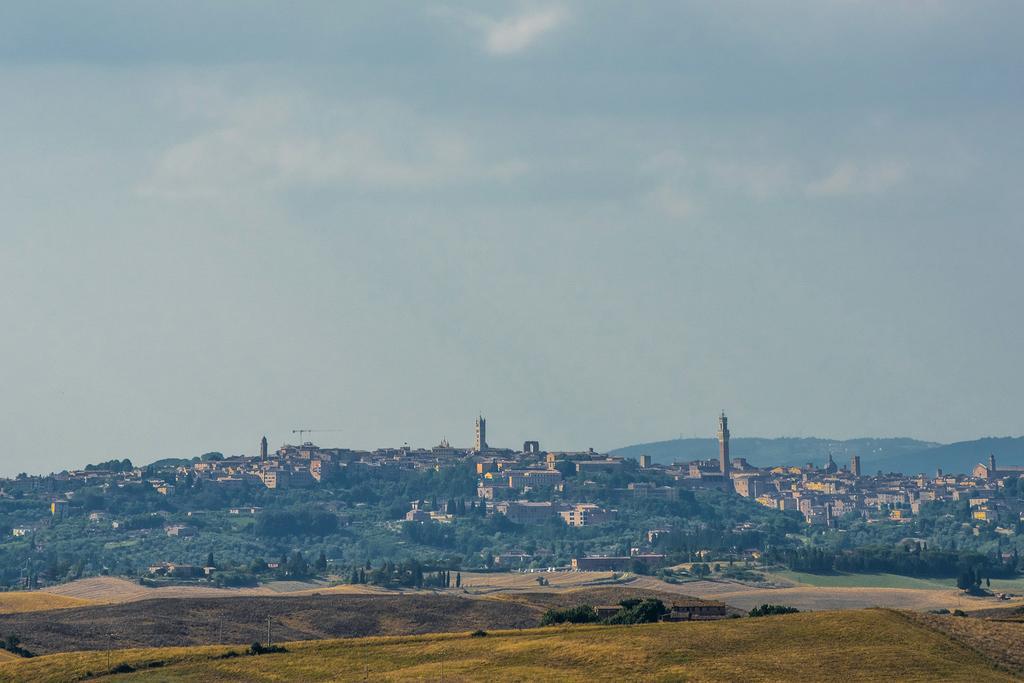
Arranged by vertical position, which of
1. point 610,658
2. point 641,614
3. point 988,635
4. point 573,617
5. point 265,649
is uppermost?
point 641,614

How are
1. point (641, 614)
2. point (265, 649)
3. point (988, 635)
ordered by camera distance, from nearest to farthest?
1. point (265, 649)
2. point (988, 635)
3. point (641, 614)

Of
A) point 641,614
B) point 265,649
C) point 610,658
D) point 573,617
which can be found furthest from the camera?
point 573,617

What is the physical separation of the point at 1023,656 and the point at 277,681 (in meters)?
60.1

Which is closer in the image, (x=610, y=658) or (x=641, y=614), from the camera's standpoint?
(x=610, y=658)

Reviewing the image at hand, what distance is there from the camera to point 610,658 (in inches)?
5797

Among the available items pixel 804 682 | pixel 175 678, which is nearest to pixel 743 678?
pixel 804 682

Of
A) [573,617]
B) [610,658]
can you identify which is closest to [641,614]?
[573,617]

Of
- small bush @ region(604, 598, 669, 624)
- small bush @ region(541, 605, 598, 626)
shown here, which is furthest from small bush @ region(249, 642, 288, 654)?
small bush @ region(604, 598, 669, 624)

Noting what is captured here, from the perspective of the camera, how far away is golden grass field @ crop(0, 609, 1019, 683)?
14300 cm

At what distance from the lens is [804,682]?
139 meters

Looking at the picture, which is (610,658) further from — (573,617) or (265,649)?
(573,617)

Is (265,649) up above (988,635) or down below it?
above

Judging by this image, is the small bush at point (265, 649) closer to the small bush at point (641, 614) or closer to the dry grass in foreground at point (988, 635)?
the small bush at point (641, 614)

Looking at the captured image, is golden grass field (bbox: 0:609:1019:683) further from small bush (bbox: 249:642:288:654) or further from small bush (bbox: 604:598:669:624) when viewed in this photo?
small bush (bbox: 604:598:669:624)
